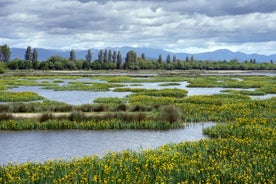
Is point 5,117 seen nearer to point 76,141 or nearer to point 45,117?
point 45,117

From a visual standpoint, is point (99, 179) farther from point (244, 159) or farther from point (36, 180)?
point (244, 159)

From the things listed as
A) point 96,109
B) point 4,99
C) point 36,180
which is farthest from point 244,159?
point 4,99

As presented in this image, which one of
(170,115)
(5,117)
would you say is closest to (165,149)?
(170,115)

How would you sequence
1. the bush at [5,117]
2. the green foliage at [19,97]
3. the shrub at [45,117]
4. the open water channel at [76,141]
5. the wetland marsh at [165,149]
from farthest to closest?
the green foliage at [19,97] < the bush at [5,117] < the shrub at [45,117] < the open water channel at [76,141] < the wetland marsh at [165,149]

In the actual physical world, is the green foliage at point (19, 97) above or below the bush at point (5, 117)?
below

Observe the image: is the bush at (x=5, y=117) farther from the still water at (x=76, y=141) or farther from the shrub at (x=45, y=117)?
the still water at (x=76, y=141)

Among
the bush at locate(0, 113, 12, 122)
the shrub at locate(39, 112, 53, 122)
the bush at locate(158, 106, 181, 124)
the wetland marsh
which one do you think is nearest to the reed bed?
the wetland marsh

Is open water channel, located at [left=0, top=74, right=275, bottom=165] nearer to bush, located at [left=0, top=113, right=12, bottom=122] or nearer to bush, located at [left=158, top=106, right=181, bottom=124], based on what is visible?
bush, located at [left=158, top=106, right=181, bottom=124]

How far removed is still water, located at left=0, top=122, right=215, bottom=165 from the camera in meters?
20.8

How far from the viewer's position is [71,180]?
1412 cm

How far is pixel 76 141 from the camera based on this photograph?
24172 mm

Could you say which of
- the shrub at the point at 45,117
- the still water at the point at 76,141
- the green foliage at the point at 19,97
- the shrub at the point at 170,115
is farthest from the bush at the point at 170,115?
the green foliage at the point at 19,97

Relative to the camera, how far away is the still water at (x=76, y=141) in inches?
821

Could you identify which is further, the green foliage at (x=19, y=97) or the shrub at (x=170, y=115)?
the green foliage at (x=19, y=97)
